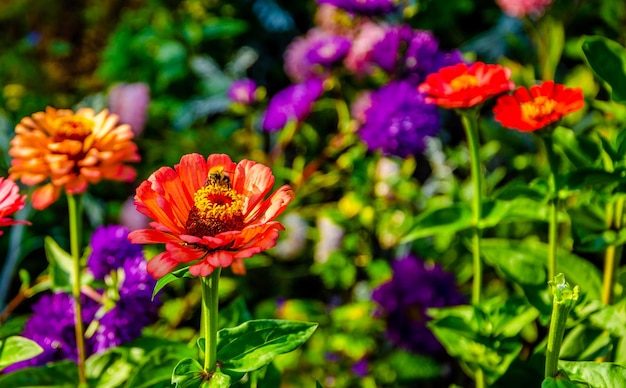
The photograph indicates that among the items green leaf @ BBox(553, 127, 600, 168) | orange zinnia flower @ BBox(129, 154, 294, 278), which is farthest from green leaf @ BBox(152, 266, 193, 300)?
green leaf @ BBox(553, 127, 600, 168)

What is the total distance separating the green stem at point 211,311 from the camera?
1.70 feet

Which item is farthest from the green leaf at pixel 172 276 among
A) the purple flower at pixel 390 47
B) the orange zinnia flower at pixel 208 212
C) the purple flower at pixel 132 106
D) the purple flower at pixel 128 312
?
the purple flower at pixel 132 106

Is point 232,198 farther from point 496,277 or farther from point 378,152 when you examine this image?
point 496,277

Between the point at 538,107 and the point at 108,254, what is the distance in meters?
0.48

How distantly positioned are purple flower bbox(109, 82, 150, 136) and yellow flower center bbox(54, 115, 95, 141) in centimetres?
61

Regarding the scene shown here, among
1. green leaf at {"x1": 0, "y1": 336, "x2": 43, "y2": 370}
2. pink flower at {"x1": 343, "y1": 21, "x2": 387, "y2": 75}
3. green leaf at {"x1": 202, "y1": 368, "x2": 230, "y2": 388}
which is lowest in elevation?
pink flower at {"x1": 343, "y1": 21, "x2": 387, "y2": 75}

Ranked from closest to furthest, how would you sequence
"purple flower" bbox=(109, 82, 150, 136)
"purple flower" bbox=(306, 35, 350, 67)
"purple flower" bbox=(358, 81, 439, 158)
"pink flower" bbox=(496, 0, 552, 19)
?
"purple flower" bbox=(358, 81, 439, 158), "purple flower" bbox=(306, 35, 350, 67), "pink flower" bbox=(496, 0, 552, 19), "purple flower" bbox=(109, 82, 150, 136)

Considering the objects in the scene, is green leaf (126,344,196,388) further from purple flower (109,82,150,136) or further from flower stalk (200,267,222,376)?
purple flower (109,82,150,136)

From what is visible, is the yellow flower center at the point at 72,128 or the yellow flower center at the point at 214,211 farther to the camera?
the yellow flower center at the point at 72,128

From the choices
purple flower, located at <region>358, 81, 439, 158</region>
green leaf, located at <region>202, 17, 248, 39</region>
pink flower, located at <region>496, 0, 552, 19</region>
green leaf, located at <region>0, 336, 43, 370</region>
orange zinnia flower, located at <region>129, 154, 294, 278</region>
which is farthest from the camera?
green leaf, located at <region>202, 17, 248, 39</region>

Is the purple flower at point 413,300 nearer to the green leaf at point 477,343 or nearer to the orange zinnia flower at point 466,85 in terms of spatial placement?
the green leaf at point 477,343

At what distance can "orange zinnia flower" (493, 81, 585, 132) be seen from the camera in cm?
63

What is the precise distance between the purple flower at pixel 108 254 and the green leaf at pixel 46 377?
10 cm

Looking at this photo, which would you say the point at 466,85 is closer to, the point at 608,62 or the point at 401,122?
the point at 608,62
